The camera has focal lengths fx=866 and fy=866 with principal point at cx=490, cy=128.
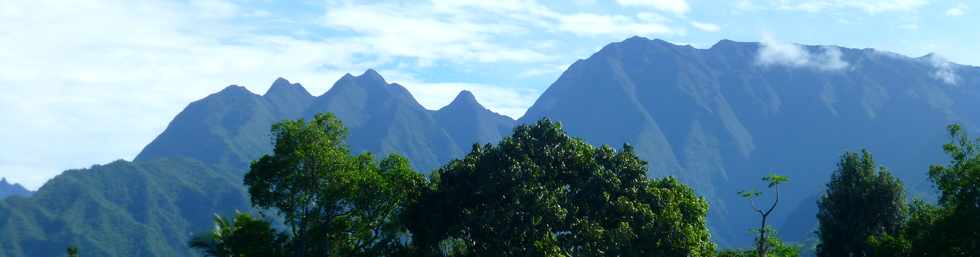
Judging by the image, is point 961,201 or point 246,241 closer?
point 961,201

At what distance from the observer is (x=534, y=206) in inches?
1390

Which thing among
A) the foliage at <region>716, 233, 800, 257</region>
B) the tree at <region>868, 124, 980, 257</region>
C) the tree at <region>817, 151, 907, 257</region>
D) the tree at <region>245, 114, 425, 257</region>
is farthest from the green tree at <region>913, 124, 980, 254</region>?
the tree at <region>245, 114, 425, 257</region>

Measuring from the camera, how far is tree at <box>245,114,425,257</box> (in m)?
40.6

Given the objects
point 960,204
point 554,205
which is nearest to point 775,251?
point 960,204

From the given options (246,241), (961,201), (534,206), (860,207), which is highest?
(860,207)

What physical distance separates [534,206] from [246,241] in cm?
1469

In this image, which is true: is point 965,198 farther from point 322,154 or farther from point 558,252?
point 322,154

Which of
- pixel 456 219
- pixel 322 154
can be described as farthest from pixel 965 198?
pixel 322 154

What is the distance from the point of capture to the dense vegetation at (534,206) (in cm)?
3175

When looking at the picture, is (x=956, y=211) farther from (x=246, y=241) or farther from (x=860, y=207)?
(x=246, y=241)

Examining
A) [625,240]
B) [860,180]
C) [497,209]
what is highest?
[860,180]

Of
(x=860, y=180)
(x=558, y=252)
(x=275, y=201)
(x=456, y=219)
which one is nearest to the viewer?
(x=558, y=252)

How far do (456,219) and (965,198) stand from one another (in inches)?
787

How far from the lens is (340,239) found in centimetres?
4244
